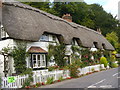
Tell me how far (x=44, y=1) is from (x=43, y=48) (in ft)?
79.0

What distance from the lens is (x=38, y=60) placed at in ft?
56.6

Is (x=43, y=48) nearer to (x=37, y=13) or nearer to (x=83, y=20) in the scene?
(x=37, y=13)

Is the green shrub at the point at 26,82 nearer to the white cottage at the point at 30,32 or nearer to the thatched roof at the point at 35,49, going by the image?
the white cottage at the point at 30,32

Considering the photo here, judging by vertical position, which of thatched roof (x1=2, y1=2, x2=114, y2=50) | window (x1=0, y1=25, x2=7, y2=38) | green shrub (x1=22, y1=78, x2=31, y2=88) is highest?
thatched roof (x1=2, y1=2, x2=114, y2=50)

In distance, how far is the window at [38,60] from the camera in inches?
663

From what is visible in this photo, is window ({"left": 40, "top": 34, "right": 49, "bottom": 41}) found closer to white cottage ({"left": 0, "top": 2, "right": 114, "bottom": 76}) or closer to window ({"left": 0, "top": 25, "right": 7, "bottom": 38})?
white cottage ({"left": 0, "top": 2, "right": 114, "bottom": 76})

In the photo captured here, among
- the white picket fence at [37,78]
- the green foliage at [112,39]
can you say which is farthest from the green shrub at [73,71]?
the green foliage at [112,39]

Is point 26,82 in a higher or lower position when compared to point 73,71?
lower

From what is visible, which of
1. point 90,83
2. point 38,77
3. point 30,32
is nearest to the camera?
point 90,83

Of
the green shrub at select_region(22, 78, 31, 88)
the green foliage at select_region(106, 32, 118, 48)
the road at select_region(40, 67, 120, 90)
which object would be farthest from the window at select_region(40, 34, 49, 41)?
the green foliage at select_region(106, 32, 118, 48)

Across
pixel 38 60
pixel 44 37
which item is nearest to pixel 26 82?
pixel 38 60

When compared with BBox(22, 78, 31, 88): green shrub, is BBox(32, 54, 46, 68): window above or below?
above

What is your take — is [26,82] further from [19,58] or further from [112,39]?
[112,39]

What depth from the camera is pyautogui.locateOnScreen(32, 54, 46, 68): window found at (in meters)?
16.8
